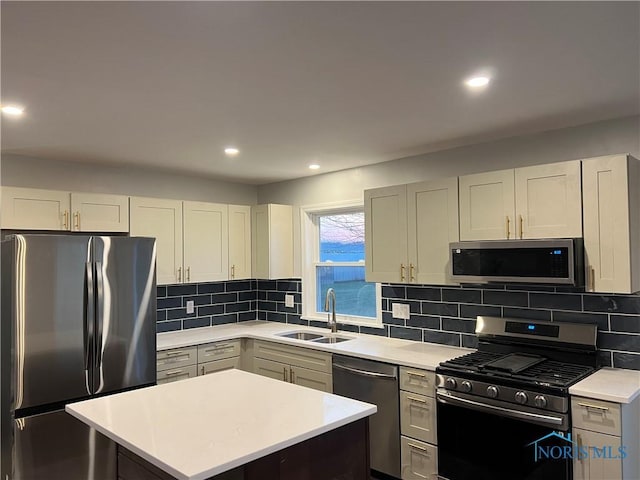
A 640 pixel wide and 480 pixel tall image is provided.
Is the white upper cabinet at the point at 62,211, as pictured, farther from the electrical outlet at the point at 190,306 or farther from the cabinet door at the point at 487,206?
the cabinet door at the point at 487,206

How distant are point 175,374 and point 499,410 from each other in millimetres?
2492

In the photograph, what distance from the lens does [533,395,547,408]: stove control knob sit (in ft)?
7.86

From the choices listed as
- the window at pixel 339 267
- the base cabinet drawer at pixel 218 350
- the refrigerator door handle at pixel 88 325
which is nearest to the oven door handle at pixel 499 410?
the window at pixel 339 267

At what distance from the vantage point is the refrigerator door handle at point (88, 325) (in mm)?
3061

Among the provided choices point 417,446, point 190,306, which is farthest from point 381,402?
point 190,306

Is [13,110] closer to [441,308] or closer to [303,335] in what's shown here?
[303,335]

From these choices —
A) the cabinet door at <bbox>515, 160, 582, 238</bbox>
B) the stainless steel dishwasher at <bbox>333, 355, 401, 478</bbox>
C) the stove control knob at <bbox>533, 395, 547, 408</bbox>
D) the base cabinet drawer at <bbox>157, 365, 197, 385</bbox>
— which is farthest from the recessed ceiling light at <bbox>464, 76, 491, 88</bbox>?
the base cabinet drawer at <bbox>157, 365, 197, 385</bbox>

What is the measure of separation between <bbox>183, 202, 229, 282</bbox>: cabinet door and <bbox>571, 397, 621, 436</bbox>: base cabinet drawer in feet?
10.2

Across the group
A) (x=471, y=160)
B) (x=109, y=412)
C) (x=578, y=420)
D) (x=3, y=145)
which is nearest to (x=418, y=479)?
(x=578, y=420)

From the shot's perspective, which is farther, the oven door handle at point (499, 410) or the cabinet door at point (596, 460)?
the oven door handle at point (499, 410)

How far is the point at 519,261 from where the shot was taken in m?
2.76

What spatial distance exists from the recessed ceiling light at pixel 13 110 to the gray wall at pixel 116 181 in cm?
115

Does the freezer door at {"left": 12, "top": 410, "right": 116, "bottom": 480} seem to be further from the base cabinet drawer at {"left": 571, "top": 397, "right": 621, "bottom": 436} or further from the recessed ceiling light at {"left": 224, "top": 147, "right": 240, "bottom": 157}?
Result: the base cabinet drawer at {"left": 571, "top": 397, "right": 621, "bottom": 436}

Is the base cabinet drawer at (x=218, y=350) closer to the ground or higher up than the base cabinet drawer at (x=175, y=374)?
higher up
